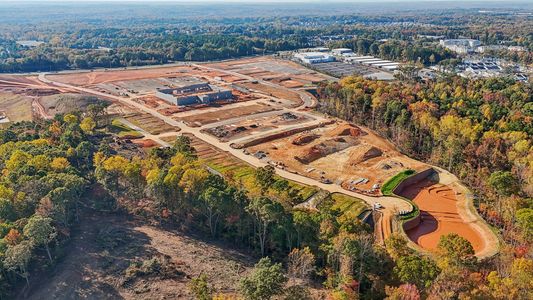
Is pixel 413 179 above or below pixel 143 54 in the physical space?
below

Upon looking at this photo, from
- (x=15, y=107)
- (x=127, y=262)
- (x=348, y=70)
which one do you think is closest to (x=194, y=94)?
(x=15, y=107)

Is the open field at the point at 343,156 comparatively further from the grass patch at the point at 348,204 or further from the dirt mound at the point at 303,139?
the grass patch at the point at 348,204

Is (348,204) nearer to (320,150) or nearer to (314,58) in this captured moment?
(320,150)

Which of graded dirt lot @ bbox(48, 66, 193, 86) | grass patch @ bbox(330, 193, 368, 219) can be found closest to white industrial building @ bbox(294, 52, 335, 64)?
graded dirt lot @ bbox(48, 66, 193, 86)

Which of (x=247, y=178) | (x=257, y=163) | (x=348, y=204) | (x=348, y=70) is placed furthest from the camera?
(x=348, y=70)

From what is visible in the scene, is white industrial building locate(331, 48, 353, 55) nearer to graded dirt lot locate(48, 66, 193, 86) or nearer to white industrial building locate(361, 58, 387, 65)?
white industrial building locate(361, 58, 387, 65)

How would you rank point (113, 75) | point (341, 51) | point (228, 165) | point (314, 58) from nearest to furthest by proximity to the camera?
1. point (228, 165)
2. point (113, 75)
3. point (314, 58)
4. point (341, 51)

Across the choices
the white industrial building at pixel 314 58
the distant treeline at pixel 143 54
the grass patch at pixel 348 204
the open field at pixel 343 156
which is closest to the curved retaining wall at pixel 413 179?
the open field at pixel 343 156
